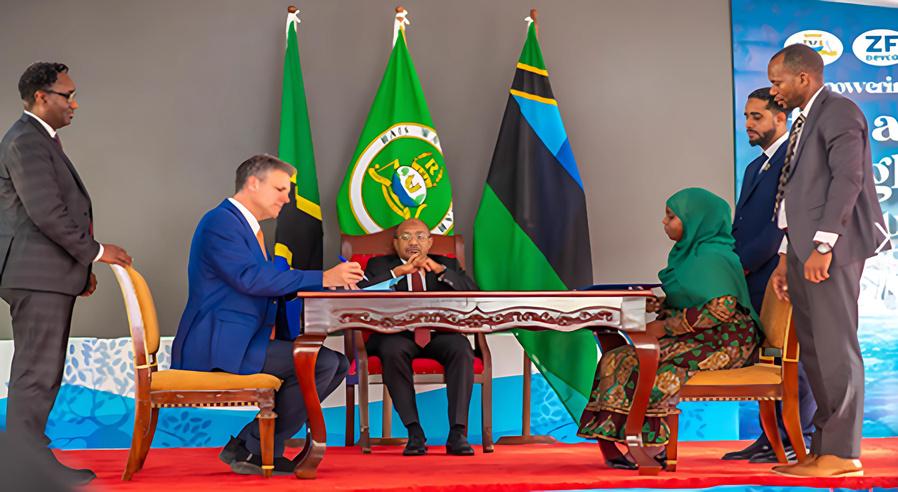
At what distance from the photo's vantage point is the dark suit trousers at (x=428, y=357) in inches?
144

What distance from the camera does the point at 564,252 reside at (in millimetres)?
4391

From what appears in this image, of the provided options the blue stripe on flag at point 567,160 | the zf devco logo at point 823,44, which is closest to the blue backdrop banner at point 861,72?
the zf devco logo at point 823,44

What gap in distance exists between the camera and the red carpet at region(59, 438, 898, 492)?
9.31 feet

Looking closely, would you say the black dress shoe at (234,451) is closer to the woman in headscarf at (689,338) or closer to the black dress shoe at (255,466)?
the black dress shoe at (255,466)

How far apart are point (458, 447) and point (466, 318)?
86cm

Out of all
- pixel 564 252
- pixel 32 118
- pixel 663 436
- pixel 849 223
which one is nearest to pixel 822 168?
pixel 849 223

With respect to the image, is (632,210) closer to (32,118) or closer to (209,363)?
(209,363)

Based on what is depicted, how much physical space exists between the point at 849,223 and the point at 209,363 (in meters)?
2.14

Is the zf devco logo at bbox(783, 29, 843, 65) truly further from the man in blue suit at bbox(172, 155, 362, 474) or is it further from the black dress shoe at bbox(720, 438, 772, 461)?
the man in blue suit at bbox(172, 155, 362, 474)

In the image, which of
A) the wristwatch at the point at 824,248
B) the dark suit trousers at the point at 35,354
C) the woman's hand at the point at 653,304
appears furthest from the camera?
the woman's hand at the point at 653,304

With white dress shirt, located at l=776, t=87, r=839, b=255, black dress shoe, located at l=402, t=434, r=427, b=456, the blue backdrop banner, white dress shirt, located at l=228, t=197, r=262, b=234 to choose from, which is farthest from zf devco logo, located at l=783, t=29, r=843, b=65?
white dress shirt, located at l=228, t=197, r=262, b=234

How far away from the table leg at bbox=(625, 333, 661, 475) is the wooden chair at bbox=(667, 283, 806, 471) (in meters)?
0.13

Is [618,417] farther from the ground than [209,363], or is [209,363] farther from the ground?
[209,363]

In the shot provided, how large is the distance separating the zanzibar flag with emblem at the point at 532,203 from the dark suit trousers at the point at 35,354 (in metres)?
2.00
